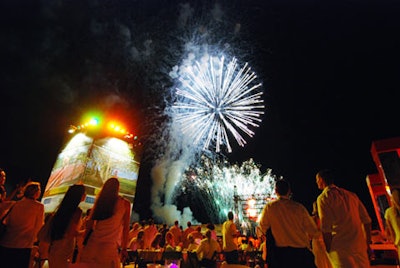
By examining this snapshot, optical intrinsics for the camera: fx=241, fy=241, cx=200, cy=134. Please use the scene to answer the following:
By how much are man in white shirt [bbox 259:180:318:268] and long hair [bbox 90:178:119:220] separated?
1762 millimetres

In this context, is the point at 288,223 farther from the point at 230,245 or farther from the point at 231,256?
the point at 231,256

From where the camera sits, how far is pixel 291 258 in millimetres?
2562

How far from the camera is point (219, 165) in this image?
2341cm

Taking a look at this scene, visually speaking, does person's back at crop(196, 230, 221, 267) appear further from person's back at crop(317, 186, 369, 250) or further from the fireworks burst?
the fireworks burst

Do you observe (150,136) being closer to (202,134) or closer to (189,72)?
(202,134)

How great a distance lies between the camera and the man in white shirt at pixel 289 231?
8.41 feet

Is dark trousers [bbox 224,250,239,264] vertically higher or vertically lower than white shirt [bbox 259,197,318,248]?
lower

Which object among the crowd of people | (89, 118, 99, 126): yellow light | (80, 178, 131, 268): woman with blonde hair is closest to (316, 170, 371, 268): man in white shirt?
the crowd of people

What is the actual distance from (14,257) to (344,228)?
4097mm

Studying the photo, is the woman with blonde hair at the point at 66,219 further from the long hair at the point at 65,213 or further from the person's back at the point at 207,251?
the person's back at the point at 207,251

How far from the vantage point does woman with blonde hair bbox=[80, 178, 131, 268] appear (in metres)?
2.47

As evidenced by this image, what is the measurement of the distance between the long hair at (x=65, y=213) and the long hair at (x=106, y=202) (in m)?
0.51

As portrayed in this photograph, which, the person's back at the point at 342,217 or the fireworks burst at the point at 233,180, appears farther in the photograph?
the fireworks burst at the point at 233,180

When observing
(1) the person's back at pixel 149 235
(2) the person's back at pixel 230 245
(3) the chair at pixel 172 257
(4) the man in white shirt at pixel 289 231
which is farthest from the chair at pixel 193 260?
(4) the man in white shirt at pixel 289 231
